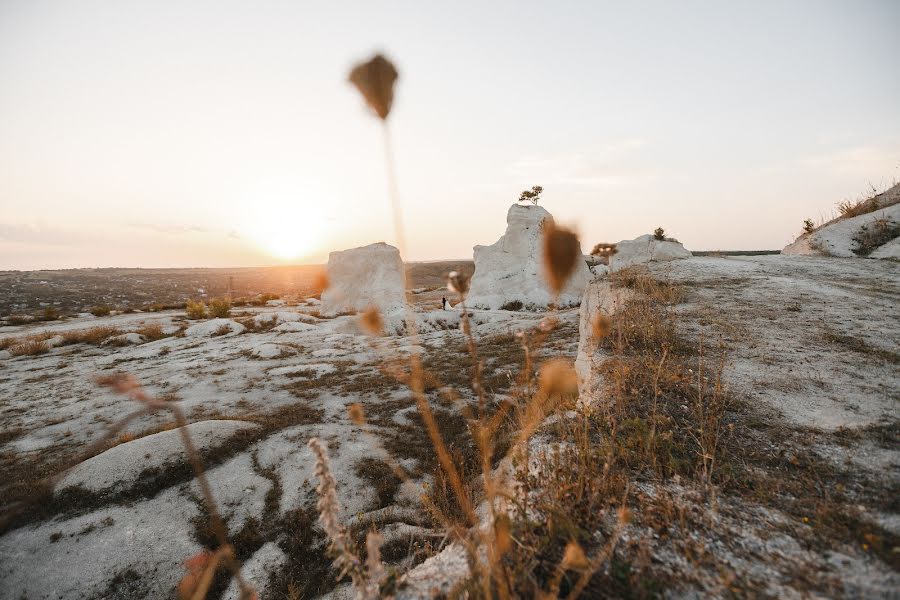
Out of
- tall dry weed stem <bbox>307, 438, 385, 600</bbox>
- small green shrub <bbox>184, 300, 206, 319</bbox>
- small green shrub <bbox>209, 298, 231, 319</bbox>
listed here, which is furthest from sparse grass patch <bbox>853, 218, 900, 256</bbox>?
small green shrub <bbox>184, 300, 206, 319</bbox>

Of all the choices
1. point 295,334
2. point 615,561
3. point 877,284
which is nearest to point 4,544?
point 615,561

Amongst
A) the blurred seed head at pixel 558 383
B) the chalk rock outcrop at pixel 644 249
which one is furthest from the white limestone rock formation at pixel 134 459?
the chalk rock outcrop at pixel 644 249

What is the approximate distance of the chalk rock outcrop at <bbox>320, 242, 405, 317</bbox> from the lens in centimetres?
2423

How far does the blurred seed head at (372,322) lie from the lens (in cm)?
1895

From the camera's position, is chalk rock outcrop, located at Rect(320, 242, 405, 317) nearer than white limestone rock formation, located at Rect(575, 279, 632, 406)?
No

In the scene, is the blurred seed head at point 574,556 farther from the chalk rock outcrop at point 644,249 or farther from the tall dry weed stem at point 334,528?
the chalk rock outcrop at point 644,249

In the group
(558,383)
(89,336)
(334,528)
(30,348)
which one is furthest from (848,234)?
(30,348)

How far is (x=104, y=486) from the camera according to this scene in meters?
5.07

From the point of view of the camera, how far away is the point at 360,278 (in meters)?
25.2

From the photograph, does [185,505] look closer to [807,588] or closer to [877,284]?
[807,588]

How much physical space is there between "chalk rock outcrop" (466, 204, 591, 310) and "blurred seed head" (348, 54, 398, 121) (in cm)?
2068

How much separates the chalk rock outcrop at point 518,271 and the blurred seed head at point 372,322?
21.8 ft

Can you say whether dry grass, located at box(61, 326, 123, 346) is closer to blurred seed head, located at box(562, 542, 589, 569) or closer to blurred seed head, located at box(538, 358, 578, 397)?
blurred seed head, located at box(538, 358, 578, 397)

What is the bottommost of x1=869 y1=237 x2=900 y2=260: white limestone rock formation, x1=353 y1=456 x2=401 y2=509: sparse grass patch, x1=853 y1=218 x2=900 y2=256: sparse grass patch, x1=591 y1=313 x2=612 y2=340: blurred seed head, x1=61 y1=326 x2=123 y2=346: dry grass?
x1=353 y1=456 x2=401 y2=509: sparse grass patch
